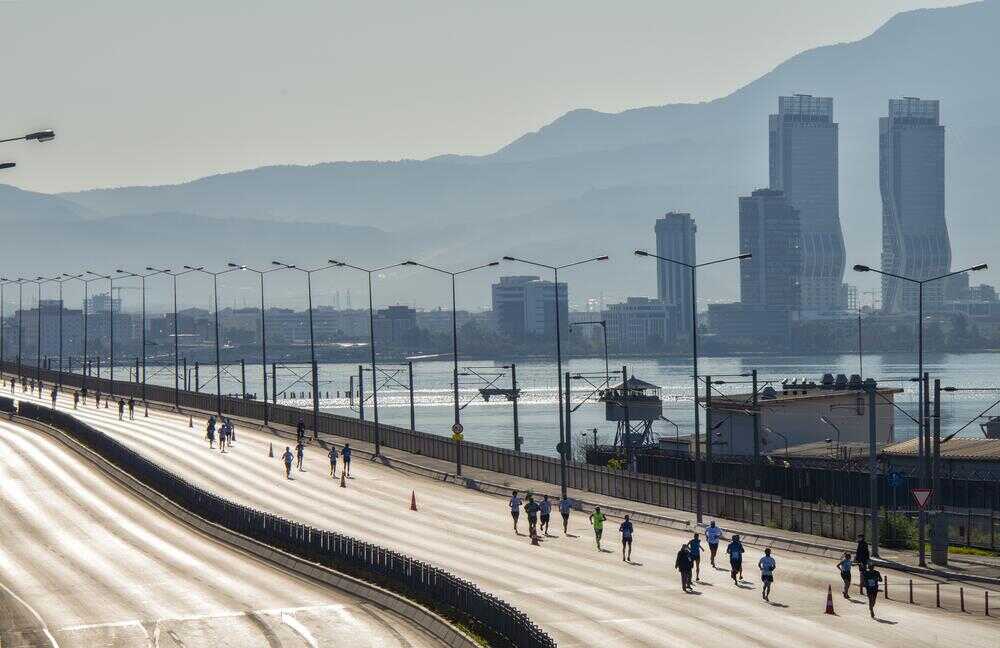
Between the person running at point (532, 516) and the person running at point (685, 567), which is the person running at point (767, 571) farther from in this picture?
the person running at point (532, 516)

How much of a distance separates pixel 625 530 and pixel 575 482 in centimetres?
2164

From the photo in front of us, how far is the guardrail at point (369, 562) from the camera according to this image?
112ft

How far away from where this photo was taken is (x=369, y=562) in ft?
146

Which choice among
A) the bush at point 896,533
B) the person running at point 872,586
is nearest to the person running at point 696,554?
the person running at point 872,586

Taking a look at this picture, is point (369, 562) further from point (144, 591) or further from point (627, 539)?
point (627, 539)

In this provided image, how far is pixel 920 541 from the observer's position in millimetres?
49625

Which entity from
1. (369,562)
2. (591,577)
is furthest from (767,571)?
(369,562)

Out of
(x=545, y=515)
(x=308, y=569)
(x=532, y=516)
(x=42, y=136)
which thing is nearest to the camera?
(x=42, y=136)

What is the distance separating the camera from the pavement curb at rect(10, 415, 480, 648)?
37875mm

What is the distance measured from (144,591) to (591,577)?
12.4 meters

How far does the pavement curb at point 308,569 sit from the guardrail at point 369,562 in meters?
0.26

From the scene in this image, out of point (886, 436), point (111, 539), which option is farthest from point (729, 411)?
point (111, 539)

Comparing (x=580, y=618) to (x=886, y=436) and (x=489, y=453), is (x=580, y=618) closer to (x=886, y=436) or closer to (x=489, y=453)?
(x=489, y=453)

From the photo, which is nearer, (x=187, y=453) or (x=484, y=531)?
(x=484, y=531)
